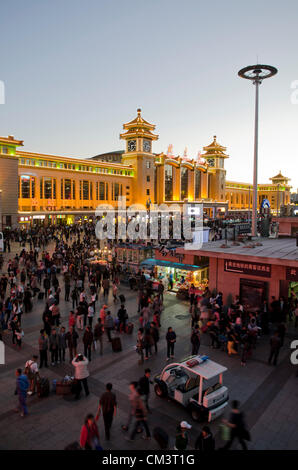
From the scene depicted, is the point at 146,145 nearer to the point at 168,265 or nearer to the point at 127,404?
the point at 168,265

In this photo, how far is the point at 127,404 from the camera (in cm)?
805

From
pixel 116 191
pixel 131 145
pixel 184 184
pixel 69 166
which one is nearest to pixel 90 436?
pixel 69 166

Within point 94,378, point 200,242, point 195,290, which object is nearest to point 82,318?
point 94,378

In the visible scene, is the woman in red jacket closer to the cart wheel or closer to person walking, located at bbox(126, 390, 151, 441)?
person walking, located at bbox(126, 390, 151, 441)

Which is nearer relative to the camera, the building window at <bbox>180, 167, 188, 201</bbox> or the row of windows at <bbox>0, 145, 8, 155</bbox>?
the row of windows at <bbox>0, 145, 8, 155</bbox>

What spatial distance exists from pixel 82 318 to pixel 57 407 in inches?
209

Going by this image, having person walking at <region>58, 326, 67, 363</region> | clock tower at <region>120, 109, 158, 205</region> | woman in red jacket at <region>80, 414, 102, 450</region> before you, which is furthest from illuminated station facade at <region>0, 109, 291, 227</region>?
woman in red jacket at <region>80, 414, 102, 450</region>

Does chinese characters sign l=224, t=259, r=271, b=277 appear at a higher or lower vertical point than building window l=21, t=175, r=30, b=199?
lower

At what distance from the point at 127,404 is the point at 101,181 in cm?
Answer: 6374

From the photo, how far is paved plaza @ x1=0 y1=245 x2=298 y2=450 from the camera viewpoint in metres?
6.75

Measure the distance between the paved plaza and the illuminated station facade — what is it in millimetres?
34127

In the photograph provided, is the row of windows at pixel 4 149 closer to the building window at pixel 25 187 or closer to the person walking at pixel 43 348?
the building window at pixel 25 187

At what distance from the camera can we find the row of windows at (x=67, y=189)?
5579 cm

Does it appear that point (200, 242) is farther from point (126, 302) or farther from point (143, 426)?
point (143, 426)
